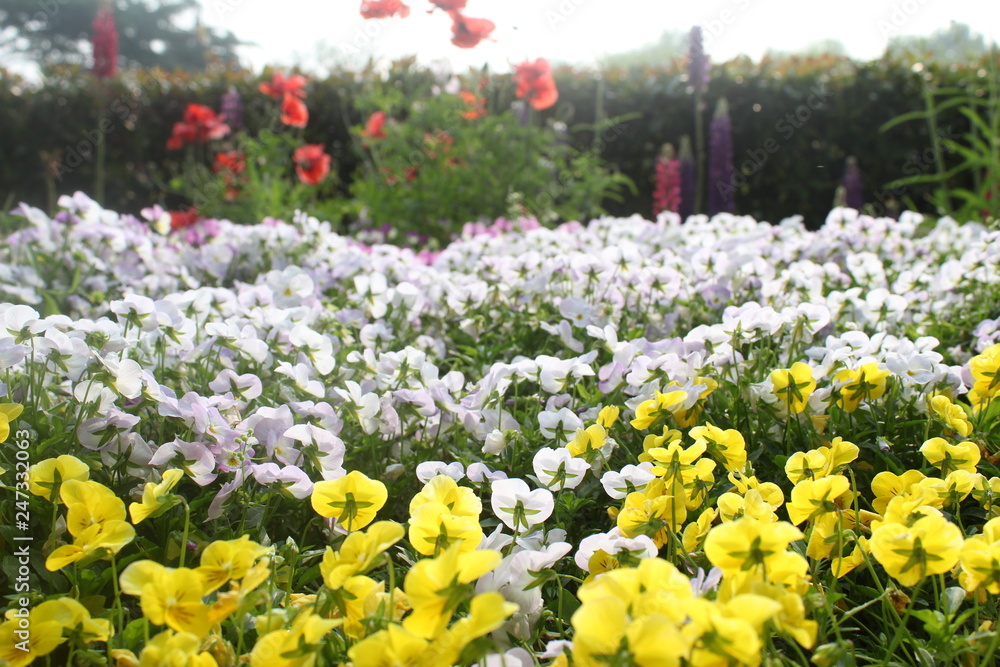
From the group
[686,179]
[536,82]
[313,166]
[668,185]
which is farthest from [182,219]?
[686,179]

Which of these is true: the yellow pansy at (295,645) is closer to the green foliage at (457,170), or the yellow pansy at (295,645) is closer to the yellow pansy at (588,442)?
the yellow pansy at (588,442)

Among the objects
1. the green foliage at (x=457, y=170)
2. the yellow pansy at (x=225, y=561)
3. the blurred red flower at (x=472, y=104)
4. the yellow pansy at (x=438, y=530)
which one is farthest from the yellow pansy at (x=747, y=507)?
the blurred red flower at (x=472, y=104)

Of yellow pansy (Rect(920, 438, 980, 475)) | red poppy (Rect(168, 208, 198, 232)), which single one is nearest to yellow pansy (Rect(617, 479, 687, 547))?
yellow pansy (Rect(920, 438, 980, 475))

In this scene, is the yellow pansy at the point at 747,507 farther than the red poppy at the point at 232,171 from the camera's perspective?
No

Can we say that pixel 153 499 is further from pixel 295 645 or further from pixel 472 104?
pixel 472 104

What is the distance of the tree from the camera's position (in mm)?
27109

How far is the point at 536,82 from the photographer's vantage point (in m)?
4.52

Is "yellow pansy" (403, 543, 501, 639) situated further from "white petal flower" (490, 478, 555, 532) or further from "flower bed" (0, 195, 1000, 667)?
"white petal flower" (490, 478, 555, 532)

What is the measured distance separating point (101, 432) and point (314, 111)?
716 cm

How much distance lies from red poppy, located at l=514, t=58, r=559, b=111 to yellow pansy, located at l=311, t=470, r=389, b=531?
3.90m

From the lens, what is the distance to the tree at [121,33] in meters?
27.1

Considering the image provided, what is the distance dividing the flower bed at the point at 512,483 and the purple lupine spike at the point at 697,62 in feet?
13.5

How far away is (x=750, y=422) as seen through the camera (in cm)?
140

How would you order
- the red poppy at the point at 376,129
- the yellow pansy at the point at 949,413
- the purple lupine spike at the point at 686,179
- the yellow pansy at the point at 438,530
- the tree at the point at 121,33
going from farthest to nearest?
the tree at the point at 121,33, the purple lupine spike at the point at 686,179, the red poppy at the point at 376,129, the yellow pansy at the point at 949,413, the yellow pansy at the point at 438,530
